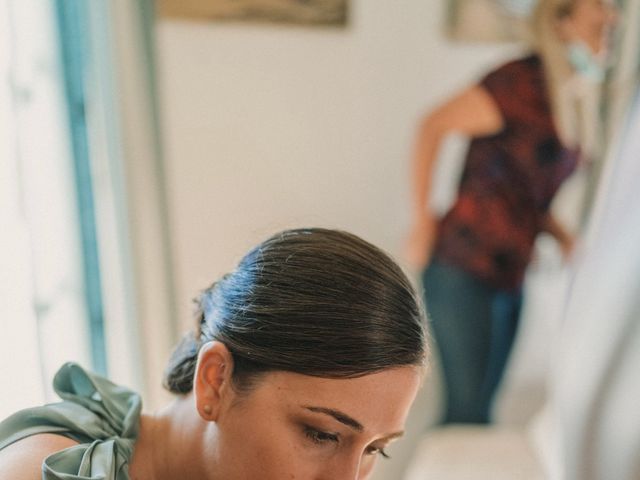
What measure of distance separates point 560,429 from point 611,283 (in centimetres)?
24

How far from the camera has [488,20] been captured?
2.00 meters

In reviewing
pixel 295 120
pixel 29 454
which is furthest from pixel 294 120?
pixel 29 454

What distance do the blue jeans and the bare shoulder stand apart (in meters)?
1.36

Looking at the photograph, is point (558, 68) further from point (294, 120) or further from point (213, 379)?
point (213, 379)

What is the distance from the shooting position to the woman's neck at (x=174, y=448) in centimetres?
88

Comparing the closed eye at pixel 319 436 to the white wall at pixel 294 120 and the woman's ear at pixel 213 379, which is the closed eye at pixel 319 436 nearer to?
the woman's ear at pixel 213 379

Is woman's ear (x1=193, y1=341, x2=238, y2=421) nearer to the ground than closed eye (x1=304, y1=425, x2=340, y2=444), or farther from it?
farther from it

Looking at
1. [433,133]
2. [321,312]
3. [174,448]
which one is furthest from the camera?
[433,133]

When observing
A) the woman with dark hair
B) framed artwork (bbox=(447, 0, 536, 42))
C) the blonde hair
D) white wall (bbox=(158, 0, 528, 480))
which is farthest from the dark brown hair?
framed artwork (bbox=(447, 0, 536, 42))

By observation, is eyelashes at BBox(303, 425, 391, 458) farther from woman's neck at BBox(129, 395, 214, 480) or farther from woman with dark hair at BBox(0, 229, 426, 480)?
woman's neck at BBox(129, 395, 214, 480)

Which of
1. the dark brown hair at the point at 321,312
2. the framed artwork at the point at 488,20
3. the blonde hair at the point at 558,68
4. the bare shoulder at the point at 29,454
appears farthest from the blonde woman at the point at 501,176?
the bare shoulder at the point at 29,454

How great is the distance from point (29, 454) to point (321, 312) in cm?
40

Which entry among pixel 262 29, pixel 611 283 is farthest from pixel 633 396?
pixel 262 29

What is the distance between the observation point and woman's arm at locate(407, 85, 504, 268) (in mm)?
1826
